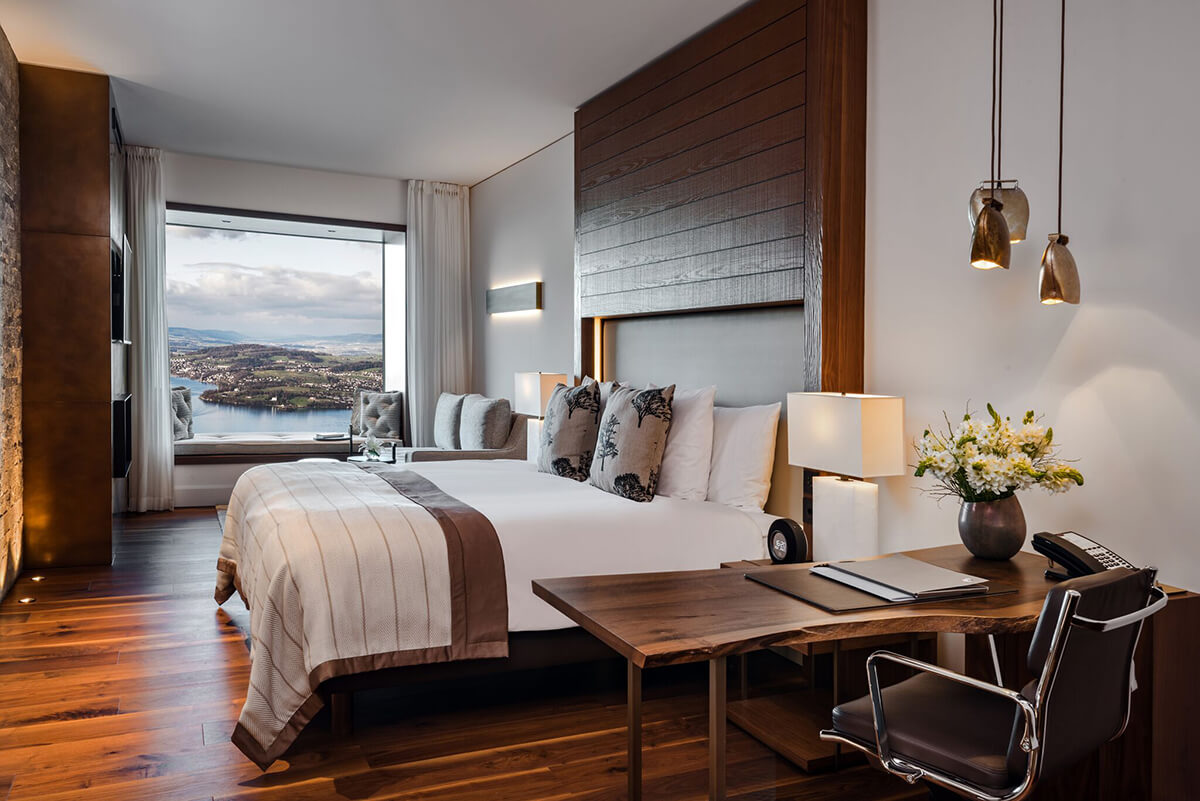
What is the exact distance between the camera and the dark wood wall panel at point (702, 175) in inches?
142

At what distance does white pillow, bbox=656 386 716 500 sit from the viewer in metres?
3.66

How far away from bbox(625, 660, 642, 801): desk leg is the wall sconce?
177 inches

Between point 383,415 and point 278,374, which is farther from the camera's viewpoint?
point 278,374

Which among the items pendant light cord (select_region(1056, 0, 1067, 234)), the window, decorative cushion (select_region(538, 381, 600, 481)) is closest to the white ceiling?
pendant light cord (select_region(1056, 0, 1067, 234))

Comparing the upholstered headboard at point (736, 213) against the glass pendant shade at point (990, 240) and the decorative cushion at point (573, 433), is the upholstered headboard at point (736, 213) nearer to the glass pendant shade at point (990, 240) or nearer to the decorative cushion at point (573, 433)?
the decorative cushion at point (573, 433)

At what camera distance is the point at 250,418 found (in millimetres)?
8969

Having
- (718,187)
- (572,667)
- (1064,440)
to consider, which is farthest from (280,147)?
(1064,440)

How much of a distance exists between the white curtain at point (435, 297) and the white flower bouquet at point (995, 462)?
5760 millimetres

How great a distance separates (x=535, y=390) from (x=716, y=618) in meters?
3.82

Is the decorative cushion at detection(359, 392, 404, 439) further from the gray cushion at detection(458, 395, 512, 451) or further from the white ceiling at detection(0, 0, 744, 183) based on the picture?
the white ceiling at detection(0, 0, 744, 183)

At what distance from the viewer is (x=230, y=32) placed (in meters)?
4.32

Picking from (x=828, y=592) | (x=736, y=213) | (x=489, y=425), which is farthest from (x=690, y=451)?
(x=489, y=425)

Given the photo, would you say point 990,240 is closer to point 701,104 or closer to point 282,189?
point 701,104

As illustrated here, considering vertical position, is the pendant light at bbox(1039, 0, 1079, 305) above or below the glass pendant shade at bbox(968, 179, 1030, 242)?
below
